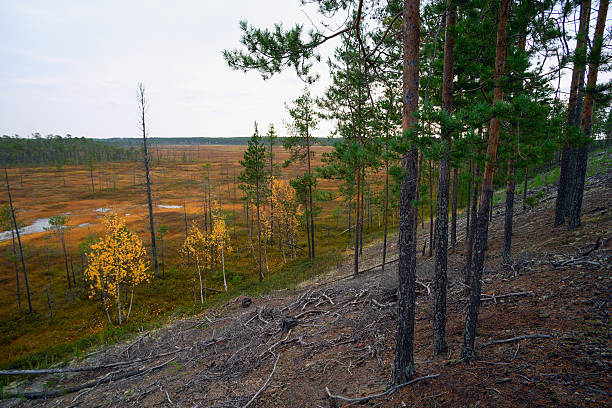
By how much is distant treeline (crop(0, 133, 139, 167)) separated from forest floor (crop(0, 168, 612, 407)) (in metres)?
122

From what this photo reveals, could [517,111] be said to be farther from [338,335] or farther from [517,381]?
[338,335]

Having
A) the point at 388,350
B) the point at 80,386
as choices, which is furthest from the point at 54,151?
the point at 388,350

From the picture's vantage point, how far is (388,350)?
6.94m

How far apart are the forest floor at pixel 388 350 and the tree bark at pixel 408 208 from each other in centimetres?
65

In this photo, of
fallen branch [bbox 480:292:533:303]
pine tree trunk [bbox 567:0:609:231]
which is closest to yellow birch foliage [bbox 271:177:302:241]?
pine tree trunk [bbox 567:0:609:231]

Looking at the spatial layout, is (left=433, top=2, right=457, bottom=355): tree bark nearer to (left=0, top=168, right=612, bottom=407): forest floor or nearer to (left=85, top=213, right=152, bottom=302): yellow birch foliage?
(left=0, top=168, right=612, bottom=407): forest floor

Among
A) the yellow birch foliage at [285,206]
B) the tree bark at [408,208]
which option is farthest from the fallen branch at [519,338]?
the yellow birch foliage at [285,206]

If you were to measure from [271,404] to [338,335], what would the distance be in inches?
116

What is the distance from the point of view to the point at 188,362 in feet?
31.9

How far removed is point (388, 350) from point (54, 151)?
165618mm

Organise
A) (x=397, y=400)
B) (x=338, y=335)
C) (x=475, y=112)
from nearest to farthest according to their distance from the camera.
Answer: (x=475, y=112)
(x=397, y=400)
(x=338, y=335)

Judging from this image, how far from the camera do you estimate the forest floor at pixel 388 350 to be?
4.71 meters

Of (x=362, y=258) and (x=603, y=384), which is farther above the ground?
(x=603, y=384)

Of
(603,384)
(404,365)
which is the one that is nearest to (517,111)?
(603,384)
